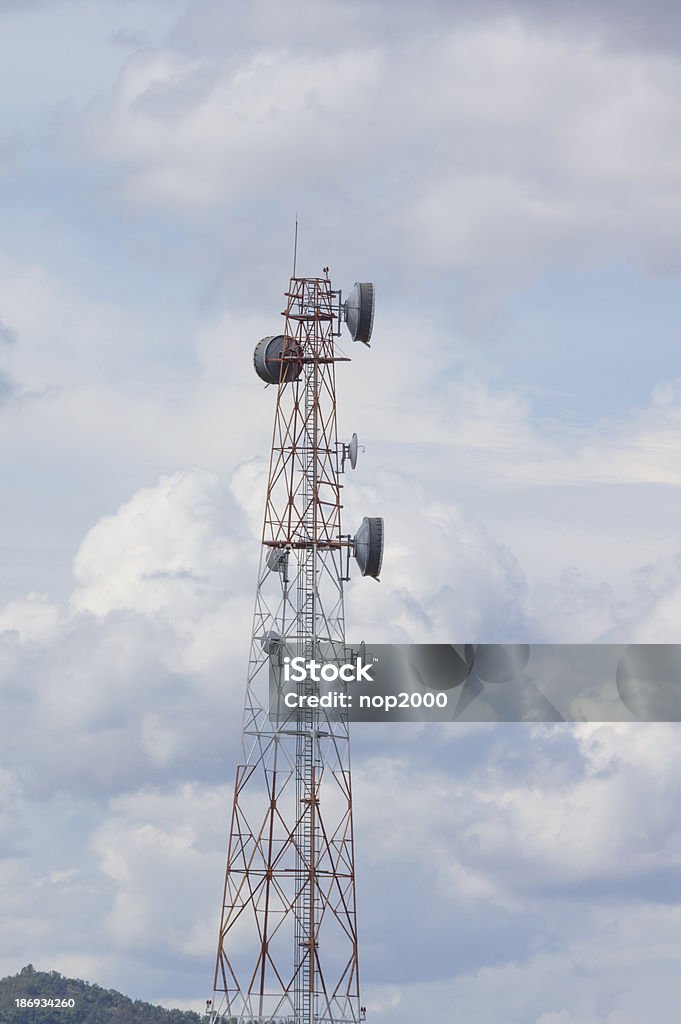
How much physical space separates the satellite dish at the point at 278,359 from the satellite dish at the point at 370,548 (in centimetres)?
837

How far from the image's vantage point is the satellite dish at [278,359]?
341 ft

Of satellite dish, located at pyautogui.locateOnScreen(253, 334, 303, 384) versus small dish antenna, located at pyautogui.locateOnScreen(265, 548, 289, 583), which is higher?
satellite dish, located at pyautogui.locateOnScreen(253, 334, 303, 384)

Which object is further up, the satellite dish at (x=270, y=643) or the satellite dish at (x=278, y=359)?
the satellite dish at (x=278, y=359)

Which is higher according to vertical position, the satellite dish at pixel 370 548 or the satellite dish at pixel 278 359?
the satellite dish at pixel 278 359

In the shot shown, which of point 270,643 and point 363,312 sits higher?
point 363,312

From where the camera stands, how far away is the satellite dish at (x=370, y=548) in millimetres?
101438

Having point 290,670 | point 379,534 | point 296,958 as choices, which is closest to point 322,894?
point 296,958

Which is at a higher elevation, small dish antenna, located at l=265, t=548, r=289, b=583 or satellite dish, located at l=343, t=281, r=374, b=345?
satellite dish, located at l=343, t=281, r=374, b=345

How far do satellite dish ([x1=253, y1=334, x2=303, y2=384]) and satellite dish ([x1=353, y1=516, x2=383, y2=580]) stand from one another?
330 inches

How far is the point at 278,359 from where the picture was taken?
4099 inches

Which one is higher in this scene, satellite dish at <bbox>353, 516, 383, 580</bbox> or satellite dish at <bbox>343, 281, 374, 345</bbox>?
satellite dish at <bbox>343, 281, 374, 345</bbox>

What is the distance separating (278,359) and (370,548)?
1059 centimetres

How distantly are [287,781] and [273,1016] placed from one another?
35.7 ft

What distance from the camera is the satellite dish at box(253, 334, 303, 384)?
341ft
